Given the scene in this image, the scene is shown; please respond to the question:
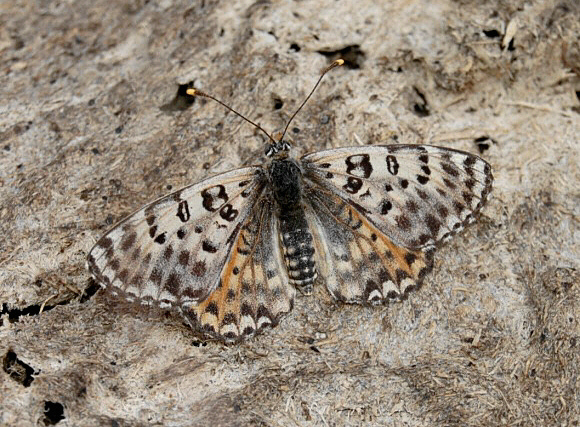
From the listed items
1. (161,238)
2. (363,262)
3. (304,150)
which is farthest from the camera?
(304,150)

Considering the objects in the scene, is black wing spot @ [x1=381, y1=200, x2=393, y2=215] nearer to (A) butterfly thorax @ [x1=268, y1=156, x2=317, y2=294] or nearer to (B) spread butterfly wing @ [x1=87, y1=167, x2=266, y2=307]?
(A) butterfly thorax @ [x1=268, y1=156, x2=317, y2=294]

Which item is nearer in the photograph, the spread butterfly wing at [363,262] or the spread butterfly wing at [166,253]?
the spread butterfly wing at [166,253]

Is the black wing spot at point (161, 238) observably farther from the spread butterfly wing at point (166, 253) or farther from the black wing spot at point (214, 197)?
the black wing spot at point (214, 197)

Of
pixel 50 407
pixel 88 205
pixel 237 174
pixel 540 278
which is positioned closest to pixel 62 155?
pixel 88 205

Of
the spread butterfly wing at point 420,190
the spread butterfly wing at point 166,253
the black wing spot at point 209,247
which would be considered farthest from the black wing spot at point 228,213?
the spread butterfly wing at point 420,190

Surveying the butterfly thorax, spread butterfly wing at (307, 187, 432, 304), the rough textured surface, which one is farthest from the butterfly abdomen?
the rough textured surface

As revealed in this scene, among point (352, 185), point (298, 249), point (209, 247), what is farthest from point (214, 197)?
point (352, 185)

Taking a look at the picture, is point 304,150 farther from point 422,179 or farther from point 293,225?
point 422,179

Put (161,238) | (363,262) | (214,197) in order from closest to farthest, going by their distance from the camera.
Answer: (161,238) < (214,197) < (363,262)
